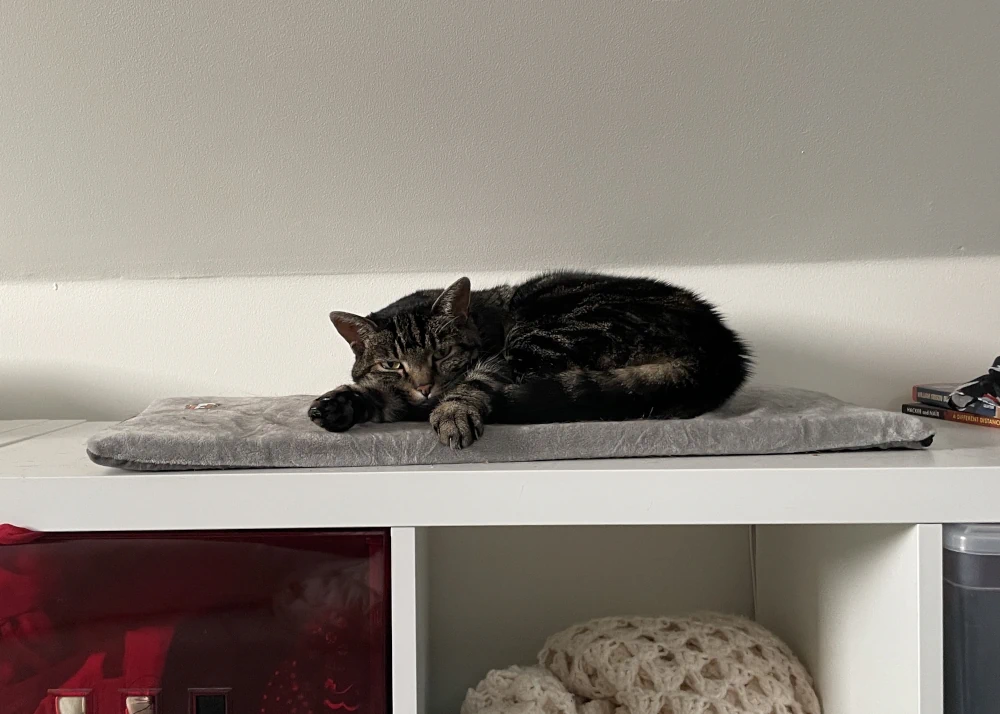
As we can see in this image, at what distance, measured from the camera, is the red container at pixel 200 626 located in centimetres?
A: 76

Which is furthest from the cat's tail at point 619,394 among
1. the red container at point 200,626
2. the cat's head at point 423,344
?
the red container at point 200,626

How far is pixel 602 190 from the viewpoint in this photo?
115cm

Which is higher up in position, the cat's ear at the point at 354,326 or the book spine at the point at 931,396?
the cat's ear at the point at 354,326

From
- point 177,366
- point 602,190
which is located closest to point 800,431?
point 602,190

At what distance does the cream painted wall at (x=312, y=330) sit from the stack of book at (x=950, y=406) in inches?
3.5

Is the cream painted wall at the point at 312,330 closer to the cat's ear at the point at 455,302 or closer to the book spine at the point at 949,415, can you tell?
the book spine at the point at 949,415

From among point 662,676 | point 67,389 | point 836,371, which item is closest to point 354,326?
point 662,676

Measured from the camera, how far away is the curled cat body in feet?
2.81

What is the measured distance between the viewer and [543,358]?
896 mm

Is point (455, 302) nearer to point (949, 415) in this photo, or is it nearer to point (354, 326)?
point (354, 326)

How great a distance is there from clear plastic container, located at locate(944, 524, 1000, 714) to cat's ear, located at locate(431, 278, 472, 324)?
1.92 feet

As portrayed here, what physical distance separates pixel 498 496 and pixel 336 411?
0.23 m

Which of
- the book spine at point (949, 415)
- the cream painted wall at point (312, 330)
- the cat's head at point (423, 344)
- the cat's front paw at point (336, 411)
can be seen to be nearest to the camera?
the cat's front paw at point (336, 411)

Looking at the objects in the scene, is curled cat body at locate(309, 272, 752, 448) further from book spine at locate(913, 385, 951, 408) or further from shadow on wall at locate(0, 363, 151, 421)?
shadow on wall at locate(0, 363, 151, 421)
